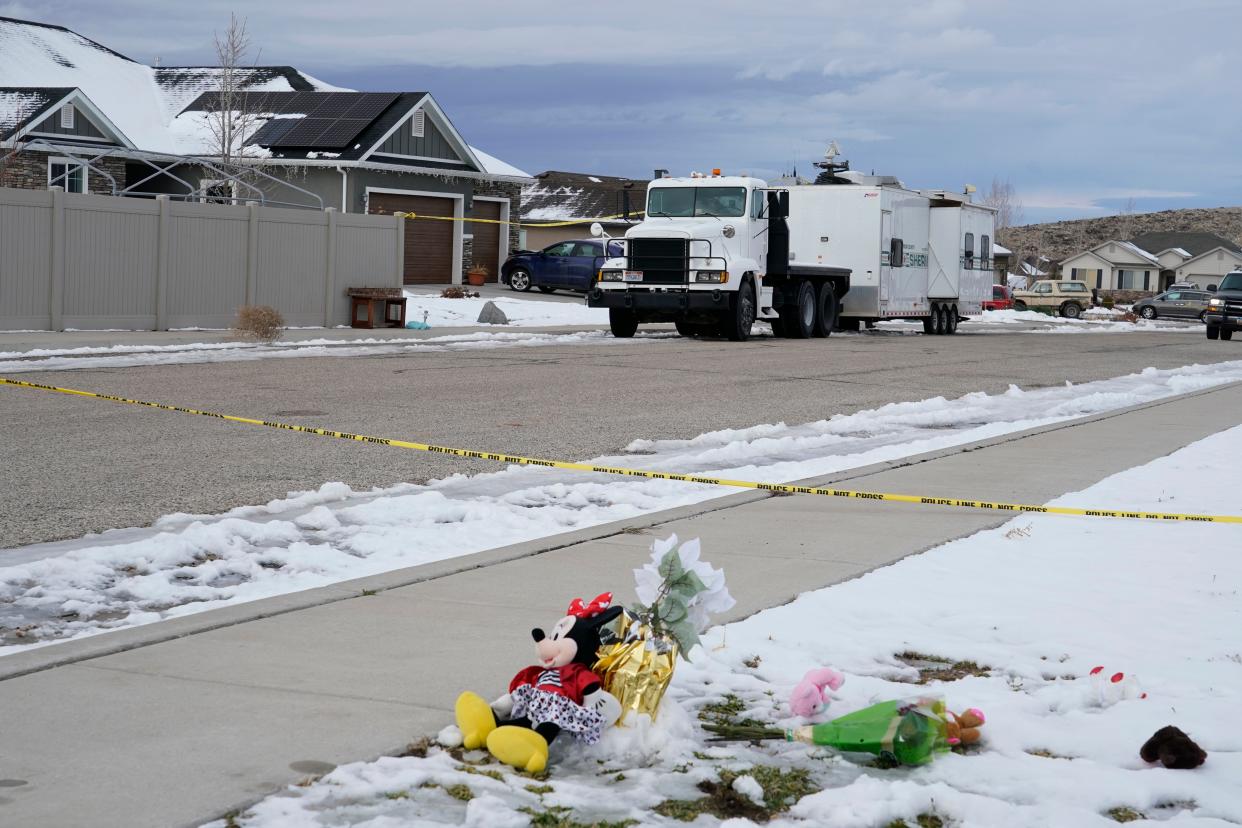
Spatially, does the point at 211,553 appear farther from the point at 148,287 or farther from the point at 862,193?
the point at 862,193

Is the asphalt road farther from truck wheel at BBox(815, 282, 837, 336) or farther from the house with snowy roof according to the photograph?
the house with snowy roof

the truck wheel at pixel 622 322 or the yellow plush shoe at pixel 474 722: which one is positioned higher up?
the truck wheel at pixel 622 322

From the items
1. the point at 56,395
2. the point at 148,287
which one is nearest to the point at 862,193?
the point at 148,287

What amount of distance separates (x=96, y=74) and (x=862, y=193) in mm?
26333

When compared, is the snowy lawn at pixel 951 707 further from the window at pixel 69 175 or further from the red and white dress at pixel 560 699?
the window at pixel 69 175

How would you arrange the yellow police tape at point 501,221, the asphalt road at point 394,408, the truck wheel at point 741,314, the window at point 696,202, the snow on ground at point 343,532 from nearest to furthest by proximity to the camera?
the snow on ground at point 343,532
the asphalt road at point 394,408
the truck wheel at point 741,314
the window at point 696,202
the yellow police tape at point 501,221

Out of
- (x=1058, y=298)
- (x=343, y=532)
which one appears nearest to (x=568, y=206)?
(x=1058, y=298)

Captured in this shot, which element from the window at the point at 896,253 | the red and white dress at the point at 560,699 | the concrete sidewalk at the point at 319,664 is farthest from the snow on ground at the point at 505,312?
the red and white dress at the point at 560,699

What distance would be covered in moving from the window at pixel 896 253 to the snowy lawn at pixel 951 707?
25778 mm

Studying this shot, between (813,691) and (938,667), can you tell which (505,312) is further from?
(813,691)

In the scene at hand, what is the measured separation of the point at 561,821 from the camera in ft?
12.8

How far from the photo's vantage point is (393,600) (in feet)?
21.2

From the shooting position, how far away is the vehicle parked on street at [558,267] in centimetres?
4491

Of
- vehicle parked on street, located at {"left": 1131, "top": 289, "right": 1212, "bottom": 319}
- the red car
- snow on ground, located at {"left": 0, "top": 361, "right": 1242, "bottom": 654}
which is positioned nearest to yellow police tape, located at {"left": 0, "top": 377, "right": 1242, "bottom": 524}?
snow on ground, located at {"left": 0, "top": 361, "right": 1242, "bottom": 654}
